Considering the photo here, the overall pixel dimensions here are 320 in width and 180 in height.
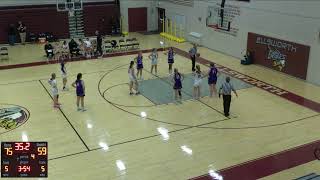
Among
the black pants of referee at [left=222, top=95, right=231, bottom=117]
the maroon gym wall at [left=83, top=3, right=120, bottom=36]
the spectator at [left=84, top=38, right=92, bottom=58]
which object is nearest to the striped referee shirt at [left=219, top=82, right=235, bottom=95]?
the black pants of referee at [left=222, top=95, right=231, bottom=117]

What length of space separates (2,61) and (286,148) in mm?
20661

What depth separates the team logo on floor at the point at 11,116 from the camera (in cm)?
1469

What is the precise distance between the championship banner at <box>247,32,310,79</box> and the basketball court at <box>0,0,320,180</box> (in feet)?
1.93

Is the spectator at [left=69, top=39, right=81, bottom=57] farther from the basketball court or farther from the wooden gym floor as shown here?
the wooden gym floor

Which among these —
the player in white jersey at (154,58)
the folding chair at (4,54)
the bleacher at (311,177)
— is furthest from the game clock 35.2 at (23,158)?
the folding chair at (4,54)

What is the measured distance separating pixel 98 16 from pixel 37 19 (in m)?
5.67

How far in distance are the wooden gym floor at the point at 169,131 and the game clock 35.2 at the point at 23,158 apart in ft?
11.8

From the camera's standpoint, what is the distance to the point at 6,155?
7.53m

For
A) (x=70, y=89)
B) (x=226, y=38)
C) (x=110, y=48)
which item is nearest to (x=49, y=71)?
(x=70, y=89)

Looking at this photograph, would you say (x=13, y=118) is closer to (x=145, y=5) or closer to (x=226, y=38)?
(x=226, y=38)

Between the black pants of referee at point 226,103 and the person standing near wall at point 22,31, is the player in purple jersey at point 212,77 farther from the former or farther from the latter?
the person standing near wall at point 22,31

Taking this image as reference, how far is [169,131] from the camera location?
1429cm

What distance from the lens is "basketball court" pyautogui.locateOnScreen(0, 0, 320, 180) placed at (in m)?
11.7

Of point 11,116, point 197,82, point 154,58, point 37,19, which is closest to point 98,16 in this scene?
point 37,19
